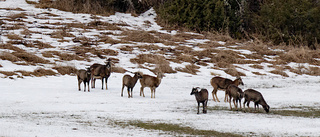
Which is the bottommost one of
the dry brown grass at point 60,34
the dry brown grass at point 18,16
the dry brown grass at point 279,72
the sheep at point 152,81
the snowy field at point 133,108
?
the snowy field at point 133,108

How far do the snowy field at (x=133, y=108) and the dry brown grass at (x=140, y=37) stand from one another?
32.6 feet

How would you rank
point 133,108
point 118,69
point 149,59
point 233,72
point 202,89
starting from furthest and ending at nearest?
1. point 149,59
2. point 233,72
3. point 118,69
4. point 133,108
5. point 202,89

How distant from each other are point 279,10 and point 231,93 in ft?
79.3

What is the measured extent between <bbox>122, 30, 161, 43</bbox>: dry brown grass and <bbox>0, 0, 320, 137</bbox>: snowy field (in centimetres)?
994

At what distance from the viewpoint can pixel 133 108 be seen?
1304 centimetres

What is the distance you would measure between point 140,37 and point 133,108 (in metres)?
20.4

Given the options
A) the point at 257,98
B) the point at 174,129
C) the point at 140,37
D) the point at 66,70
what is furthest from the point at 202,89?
the point at 140,37

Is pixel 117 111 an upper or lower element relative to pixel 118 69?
lower

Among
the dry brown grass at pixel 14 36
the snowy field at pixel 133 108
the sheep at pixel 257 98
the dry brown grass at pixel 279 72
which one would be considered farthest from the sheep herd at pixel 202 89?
the dry brown grass at pixel 14 36

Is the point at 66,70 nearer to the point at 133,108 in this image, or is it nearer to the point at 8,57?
the point at 8,57

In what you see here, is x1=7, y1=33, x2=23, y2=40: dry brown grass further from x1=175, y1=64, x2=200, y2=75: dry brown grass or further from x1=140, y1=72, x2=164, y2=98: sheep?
x1=140, y1=72, x2=164, y2=98: sheep

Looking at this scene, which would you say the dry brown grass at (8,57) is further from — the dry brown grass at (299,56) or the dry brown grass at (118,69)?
the dry brown grass at (299,56)

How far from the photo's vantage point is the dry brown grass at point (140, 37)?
32.6 m

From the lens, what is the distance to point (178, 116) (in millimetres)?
11695
